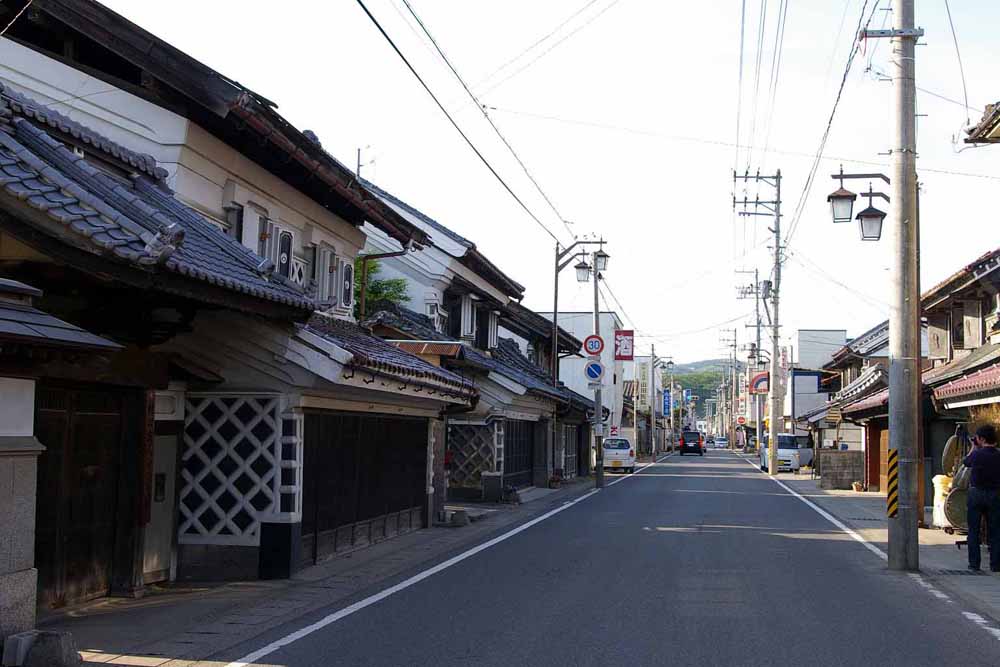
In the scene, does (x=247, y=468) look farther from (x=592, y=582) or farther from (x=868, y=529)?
(x=868, y=529)

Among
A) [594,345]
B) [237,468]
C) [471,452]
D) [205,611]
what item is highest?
[594,345]

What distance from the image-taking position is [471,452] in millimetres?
27234

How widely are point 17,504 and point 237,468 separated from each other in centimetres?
513

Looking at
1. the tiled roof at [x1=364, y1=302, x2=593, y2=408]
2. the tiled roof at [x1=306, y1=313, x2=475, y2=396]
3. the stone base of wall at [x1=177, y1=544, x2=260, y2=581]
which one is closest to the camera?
the stone base of wall at [x1=177, y1=544, x2=260, y2=581]

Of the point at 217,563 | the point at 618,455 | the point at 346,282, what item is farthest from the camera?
the point at 618,455

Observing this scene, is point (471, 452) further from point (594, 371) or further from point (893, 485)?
point (893, 485)

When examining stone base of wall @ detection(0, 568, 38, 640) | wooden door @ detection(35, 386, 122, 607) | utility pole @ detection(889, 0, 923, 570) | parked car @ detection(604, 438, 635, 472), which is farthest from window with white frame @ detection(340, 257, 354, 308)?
parked car @ detection(604, 438, 635, 472)

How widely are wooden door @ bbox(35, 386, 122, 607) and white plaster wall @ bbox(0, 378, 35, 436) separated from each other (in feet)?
6.02

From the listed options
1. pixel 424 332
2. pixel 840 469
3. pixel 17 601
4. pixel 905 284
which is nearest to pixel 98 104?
pixel 17 601

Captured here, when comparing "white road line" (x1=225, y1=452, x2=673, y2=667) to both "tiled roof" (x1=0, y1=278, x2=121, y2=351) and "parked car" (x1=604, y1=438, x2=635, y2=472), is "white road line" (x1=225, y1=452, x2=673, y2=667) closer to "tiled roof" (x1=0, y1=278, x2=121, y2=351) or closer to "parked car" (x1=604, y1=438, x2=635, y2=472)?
"tiled roof" (x1=0, y1=278, x2=121, y2=351)

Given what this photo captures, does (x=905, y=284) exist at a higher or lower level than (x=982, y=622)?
higher

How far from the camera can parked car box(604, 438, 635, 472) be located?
48.3m

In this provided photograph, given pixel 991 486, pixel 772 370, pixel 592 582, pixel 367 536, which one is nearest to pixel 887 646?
pixel 592 582

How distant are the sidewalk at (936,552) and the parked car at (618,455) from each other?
17.1 m
